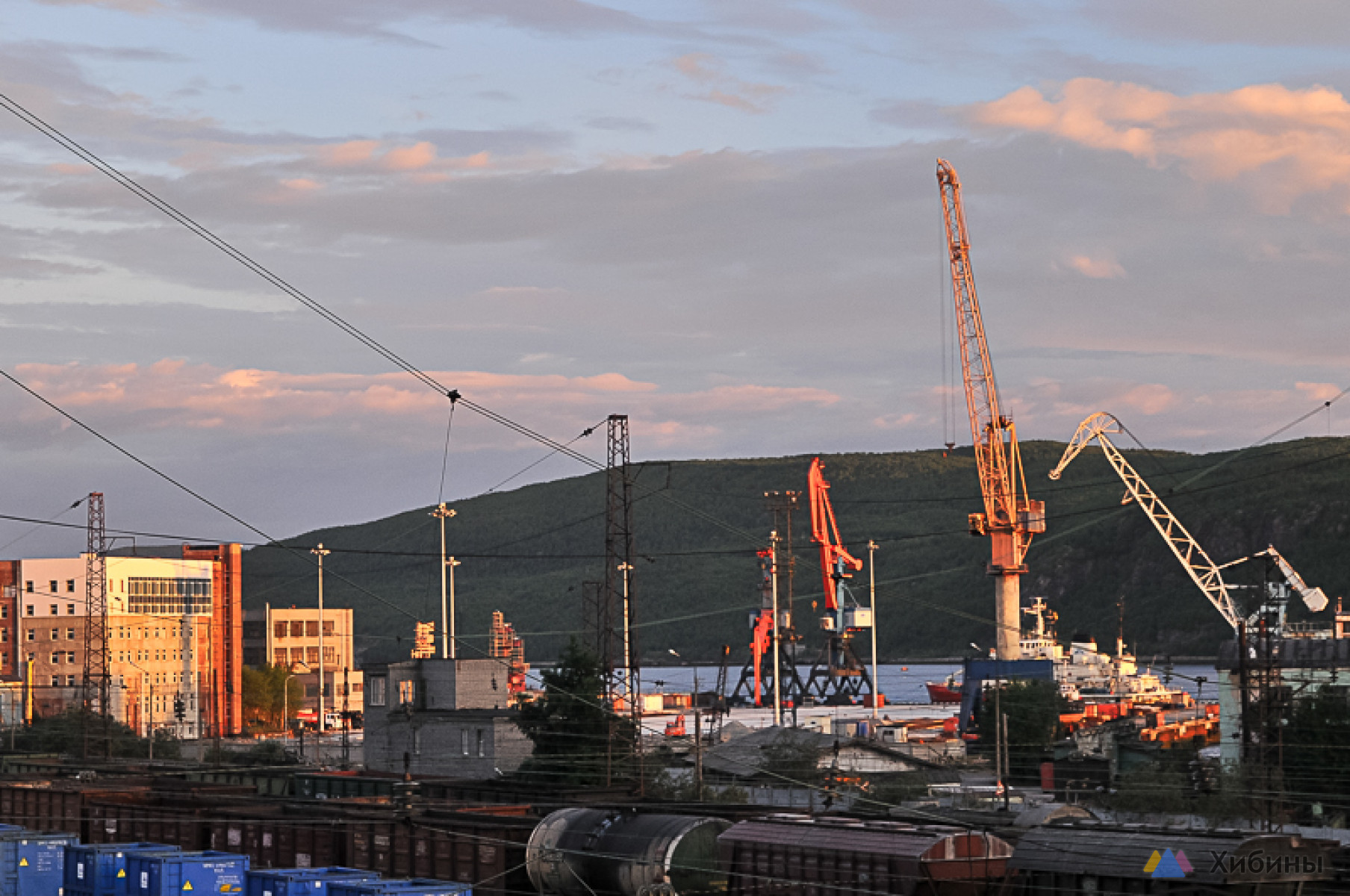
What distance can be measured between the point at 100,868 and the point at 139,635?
122 meters

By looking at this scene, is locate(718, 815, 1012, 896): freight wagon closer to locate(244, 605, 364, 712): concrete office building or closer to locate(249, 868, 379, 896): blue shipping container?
locate(249, 868, 379, 896): blue shipping container

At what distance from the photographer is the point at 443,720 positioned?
81688 millimetres

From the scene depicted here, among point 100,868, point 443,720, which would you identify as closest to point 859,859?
point 100,868

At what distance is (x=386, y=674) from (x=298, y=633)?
341 ft

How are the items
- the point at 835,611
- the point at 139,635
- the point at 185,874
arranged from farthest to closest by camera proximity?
the point at 835,611 < the point at 139,635 < the point at 185,874

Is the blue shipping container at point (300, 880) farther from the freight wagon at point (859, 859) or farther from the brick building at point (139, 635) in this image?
the brick building at point (139, 635)

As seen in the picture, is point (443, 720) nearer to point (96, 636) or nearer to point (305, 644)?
point (96, 636)

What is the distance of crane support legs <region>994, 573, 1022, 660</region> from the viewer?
5320 inches

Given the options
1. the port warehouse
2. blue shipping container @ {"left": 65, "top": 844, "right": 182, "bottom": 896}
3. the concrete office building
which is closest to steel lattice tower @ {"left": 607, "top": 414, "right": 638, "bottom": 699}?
the port warehouse

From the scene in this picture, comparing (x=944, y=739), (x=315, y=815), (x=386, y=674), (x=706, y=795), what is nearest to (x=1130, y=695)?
(x=944, y=739)

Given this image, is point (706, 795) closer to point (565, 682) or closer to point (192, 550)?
point (565, 682)

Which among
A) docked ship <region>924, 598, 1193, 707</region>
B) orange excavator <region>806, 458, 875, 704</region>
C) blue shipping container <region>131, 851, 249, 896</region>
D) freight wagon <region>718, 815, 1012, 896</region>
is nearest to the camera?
freight wagon <region>718, 815, 1012, 896</region>

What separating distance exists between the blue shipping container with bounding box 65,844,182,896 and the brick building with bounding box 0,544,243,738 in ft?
363

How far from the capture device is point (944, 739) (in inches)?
4218
